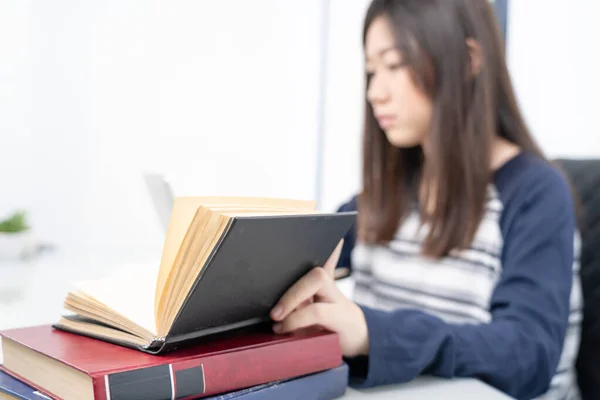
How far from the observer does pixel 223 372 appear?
446 millimetres

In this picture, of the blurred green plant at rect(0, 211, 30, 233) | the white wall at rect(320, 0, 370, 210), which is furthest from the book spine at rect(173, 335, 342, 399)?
the white wall at rect(320, 0, 370, 210)

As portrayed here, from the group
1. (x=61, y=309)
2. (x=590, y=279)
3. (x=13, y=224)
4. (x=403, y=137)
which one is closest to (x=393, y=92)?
(x=403, y=137)

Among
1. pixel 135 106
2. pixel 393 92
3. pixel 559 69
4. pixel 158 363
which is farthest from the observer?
pixel 135 106

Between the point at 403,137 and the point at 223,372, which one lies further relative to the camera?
the point at 403,137

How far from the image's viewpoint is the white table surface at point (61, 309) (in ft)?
1.84

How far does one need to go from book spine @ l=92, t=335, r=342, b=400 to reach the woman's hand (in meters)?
→ 0.03

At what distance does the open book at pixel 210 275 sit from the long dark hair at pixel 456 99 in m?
0.42

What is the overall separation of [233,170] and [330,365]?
1.39 metres

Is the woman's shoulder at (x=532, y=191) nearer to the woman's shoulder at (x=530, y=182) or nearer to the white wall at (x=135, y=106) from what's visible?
the woman's shoulder at (x=530, y=182)

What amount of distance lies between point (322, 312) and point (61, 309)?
25.5 inches

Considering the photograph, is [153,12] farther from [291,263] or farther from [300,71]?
[291,263]

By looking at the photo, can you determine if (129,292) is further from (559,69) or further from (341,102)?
(341,102)

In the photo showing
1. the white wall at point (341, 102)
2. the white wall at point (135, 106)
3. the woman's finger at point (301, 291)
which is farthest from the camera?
the white wall at point (341, 102)

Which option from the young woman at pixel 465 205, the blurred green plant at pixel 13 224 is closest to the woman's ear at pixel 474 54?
the young woman at pixel 465 205
